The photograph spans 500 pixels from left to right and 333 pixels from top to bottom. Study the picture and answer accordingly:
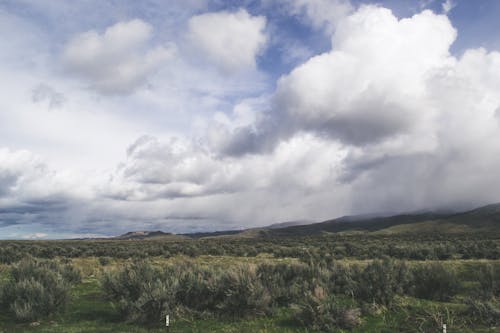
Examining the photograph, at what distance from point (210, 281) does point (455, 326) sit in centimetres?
803

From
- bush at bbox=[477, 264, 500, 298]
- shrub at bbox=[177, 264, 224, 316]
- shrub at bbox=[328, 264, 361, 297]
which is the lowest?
bush at bbox=[477, 264, 500, 298]

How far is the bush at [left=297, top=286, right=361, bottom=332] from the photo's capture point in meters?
10.8

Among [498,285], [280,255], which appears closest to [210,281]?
[498,285]

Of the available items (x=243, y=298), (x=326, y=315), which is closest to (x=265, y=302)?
(x=243, y=298)

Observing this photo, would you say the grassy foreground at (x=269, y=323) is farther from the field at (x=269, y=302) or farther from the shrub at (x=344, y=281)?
the shrub at (x=344, y=281)

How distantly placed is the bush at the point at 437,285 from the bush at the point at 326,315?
4.64m

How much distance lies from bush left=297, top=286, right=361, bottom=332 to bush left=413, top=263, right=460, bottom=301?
464 cm

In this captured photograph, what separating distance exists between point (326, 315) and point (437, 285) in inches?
261

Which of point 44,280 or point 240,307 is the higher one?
point 44,280

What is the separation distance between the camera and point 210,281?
13.2 m

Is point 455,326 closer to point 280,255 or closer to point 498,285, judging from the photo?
point 498,285

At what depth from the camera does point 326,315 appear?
10867 mm

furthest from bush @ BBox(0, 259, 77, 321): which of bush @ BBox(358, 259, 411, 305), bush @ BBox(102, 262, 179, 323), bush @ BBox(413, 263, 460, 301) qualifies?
bush @ BBox(413, 263, 460, 301)

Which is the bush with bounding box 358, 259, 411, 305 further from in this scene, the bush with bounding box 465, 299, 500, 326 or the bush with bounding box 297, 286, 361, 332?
the bush with bounding box 465, 299, 500, 326
